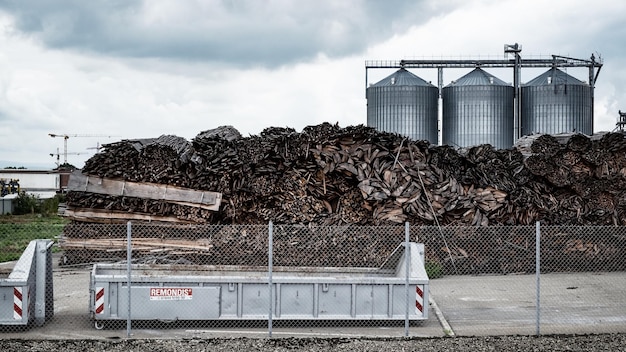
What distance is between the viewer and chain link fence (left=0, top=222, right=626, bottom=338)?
1170 cm

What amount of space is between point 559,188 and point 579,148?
4.13 feet

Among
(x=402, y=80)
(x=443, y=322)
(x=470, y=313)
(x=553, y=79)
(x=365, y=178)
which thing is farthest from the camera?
(x=553, y=79)

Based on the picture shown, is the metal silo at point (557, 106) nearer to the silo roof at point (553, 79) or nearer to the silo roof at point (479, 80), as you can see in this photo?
the silo roof at point (553, 79)

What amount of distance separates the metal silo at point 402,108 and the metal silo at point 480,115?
1239mm

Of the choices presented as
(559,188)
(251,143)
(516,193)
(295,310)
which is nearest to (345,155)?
(251,143)

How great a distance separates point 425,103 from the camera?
3816 cm

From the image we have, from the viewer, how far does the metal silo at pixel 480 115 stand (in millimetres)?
37875

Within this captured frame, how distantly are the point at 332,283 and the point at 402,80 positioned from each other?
27.7 metres

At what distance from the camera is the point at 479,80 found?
38594 millimetres

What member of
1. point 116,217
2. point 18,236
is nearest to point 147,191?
point 116,217

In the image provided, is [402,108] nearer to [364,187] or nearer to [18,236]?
[364,187]

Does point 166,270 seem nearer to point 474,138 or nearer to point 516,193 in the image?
point 516,193

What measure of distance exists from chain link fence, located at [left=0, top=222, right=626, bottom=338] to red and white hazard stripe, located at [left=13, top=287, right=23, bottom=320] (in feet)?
0.23

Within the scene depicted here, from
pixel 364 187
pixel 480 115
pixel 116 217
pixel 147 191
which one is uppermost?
pixel 480 115
